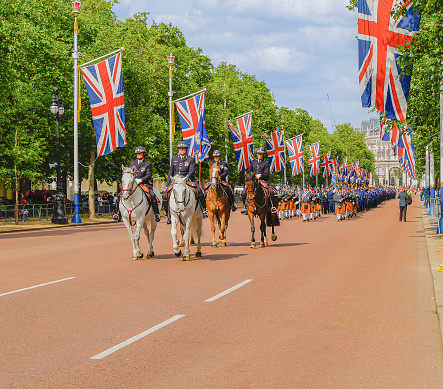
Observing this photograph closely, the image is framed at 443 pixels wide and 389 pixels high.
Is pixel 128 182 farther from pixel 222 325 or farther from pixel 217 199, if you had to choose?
pixel 222 325

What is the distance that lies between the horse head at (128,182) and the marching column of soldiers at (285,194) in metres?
0.74

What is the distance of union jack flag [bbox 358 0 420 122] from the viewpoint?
1452 centimetres

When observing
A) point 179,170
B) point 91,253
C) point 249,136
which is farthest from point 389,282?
point 249,136

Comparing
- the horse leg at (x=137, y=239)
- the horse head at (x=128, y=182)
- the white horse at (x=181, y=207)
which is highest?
the horse head at (x=128, y=182)

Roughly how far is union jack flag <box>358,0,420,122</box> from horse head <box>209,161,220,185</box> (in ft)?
15.1

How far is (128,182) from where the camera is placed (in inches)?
566

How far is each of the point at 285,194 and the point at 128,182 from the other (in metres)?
29.4

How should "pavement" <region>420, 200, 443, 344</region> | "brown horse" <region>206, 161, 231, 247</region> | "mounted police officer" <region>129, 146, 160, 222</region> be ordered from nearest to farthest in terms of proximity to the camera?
"pavement" <region>420, 200, 443, 344</region>
"mounted police officer" <region>129, 146, 160, 222</region>
"brown horse" <region>206, 161, 231, 247</region>

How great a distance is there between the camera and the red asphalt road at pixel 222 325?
576 cm

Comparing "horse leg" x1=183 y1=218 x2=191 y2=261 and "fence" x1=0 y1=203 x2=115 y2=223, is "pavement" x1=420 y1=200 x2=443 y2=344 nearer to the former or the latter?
"horse leg" x1=183 y1=218 x2=191 y2=261

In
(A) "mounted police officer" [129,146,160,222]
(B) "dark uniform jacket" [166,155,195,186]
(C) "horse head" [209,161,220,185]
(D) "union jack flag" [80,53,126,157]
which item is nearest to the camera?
(A) "mounted police officer" [129,146,160,222]

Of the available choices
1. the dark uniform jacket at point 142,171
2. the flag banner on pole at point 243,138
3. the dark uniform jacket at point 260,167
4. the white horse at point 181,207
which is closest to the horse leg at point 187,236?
the white horse at point 181,207

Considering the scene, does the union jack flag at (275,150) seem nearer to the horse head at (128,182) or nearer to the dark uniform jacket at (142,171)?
the dark uniform jacket at (142,171)

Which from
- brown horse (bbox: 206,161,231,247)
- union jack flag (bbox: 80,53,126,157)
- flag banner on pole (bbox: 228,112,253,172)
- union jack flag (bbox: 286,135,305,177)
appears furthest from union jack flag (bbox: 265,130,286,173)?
brown horse (bbox: 206,161,231,247)
